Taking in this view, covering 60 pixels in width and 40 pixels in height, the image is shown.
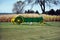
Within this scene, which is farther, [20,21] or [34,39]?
[20,21]

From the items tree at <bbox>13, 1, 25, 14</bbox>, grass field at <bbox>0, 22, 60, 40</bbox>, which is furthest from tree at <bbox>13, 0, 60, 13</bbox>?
grass field at <bbox>0, 22, 60, 40</bbox>

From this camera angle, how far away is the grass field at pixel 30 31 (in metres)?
1.61

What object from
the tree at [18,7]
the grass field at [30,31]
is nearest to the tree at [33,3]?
the tree at [18,7]

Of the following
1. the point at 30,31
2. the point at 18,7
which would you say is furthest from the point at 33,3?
the point at 30,31

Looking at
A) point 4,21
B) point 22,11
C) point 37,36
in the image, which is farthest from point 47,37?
point 4,21

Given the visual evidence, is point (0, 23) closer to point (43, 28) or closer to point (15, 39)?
point (15, 39)

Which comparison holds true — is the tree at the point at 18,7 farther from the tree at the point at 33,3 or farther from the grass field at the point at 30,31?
the grass field at the point at 30,31

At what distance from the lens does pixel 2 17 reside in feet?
5.58

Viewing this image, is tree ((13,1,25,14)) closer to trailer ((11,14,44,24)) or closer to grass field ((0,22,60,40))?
trailer ((11,14,44,24))

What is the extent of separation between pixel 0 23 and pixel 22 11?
1.02 ft

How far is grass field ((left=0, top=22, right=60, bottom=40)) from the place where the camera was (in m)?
1.61

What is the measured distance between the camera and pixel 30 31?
167cm

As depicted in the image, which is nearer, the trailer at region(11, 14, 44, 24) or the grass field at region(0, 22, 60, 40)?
the grass field at region(0, 22, 60, 40)

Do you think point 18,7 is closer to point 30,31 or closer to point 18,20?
point 18,20
